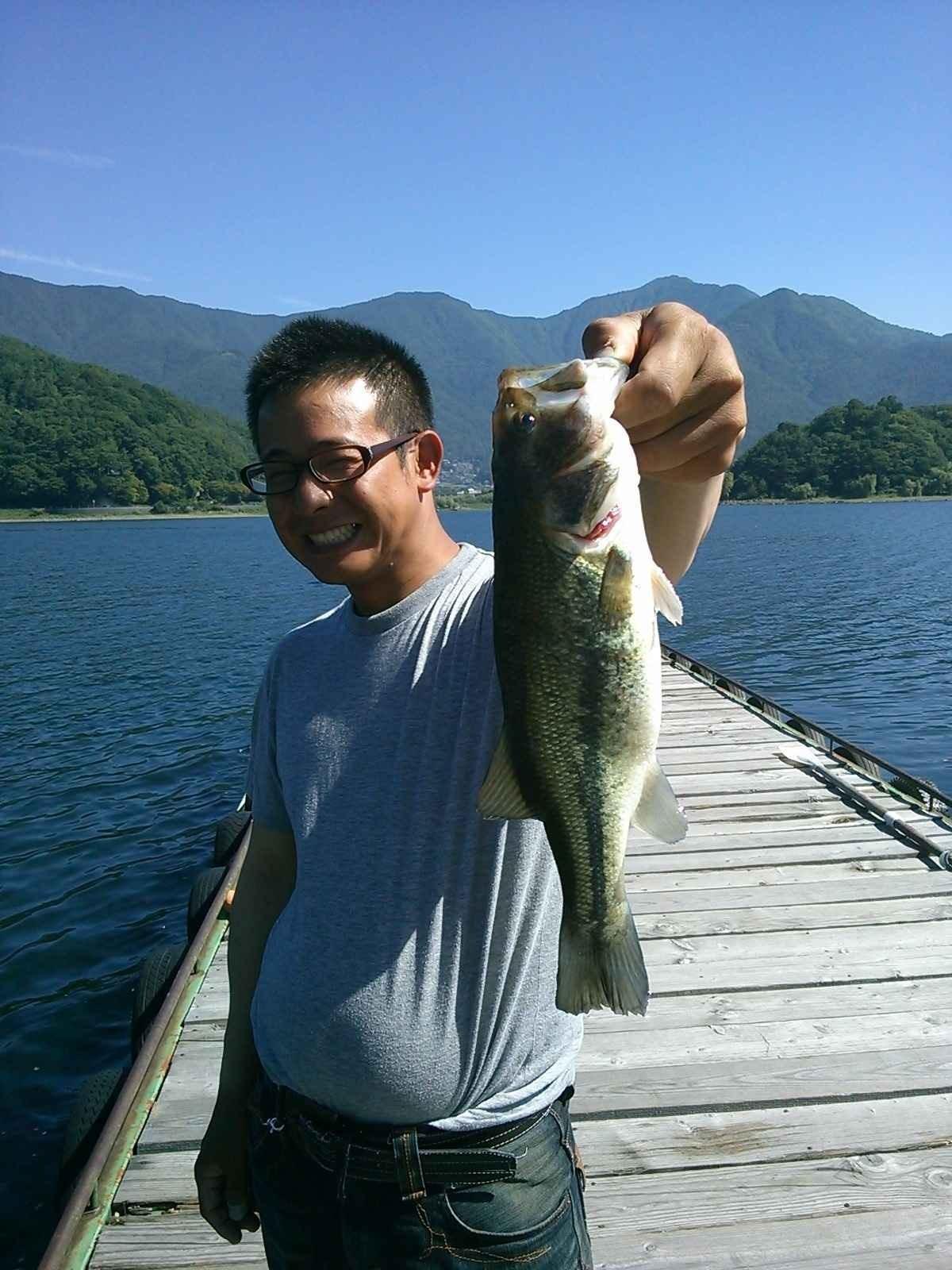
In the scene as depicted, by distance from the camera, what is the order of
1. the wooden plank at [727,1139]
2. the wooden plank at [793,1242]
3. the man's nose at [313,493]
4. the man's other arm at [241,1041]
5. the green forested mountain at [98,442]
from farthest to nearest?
1. the green forested mountain at [98,442]
2. the wooden plank at [727,1139]
3. the wooden plank at [793,1242]
4. the man's other arm at [241,1041]
5. the man's nose at [313,493]

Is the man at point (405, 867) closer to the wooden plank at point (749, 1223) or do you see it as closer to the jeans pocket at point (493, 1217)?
the jeans pocket at point (493, 1217)

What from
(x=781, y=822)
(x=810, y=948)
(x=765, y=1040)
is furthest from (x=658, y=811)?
(x=781, y=822)

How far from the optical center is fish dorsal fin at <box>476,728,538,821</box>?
1.89 metres

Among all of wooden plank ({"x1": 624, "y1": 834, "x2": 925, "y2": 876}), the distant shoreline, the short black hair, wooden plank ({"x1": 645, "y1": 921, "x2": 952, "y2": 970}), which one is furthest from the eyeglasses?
the distant shoreline

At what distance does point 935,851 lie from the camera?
6.82m

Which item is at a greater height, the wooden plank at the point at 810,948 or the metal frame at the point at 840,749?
the wooden plank at the point at 810,948

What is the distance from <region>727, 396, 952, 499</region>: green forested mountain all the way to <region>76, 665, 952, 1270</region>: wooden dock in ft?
378

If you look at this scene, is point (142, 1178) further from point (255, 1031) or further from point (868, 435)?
point (868, 435)

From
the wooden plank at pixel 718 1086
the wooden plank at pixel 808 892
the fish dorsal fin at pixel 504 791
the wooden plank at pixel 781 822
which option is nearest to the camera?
the fish dorsal fin at pixel 504 791

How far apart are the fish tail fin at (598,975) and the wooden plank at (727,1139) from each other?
241cm

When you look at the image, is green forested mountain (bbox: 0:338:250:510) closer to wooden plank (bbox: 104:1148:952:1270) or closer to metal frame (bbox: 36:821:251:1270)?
metal frame (bbox: 36:821:251:1270)

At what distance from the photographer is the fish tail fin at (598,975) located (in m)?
1.93

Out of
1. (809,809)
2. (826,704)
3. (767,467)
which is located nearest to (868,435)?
(767,467)

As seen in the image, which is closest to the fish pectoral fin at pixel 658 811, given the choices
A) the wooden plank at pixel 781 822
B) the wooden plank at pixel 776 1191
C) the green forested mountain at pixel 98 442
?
the wooden plank at pixel 776 1191
